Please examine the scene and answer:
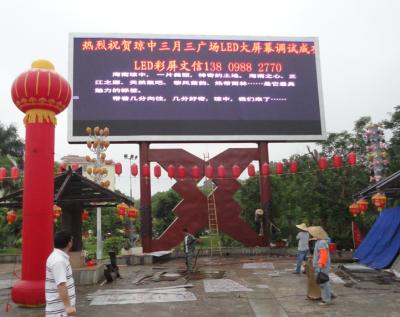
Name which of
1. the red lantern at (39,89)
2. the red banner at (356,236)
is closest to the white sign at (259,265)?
the red banner at (356,236)

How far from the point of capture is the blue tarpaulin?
11.9m

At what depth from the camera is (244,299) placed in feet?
27.2

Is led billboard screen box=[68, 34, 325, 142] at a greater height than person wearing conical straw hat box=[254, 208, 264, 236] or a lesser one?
greater

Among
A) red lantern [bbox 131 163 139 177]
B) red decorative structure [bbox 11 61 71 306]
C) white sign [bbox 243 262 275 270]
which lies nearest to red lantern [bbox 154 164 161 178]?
red lantern [bbox 131 163 139 177]

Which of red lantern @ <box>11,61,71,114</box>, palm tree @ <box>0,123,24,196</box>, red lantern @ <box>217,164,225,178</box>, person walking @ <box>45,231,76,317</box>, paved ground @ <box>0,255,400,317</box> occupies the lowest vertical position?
paved ground @ <box>0,255,400,317</box>

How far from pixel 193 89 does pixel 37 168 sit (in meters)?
11.0

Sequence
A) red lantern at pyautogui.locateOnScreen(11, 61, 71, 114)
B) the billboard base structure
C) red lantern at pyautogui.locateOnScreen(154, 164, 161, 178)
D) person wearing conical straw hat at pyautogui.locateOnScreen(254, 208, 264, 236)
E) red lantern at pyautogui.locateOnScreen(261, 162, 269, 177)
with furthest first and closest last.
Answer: person wearing conical straw hat at pyautogui.locateOnScreen(254, 208, 264, 236) < the billboard base structure < red lantern at pyautogui.locateOnScreen(261, 162, 269, 177) < red lantern at pyautogui.locateOnScreen(154, 164, 161, 178) < red lantern at pyautogui.locateOnScreen(11, 61, 71, 114)

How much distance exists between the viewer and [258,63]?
19.3 meters

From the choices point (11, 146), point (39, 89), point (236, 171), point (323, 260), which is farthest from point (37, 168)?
point (11, 146)

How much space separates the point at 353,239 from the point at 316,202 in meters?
2.02

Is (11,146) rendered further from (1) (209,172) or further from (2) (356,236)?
(2) (356,236)

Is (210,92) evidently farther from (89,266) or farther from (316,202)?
(89,266)

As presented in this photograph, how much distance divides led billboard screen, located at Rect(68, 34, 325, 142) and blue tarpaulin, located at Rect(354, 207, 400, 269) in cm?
632

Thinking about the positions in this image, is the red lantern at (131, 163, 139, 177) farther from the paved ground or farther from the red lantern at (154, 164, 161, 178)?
the paved ground
